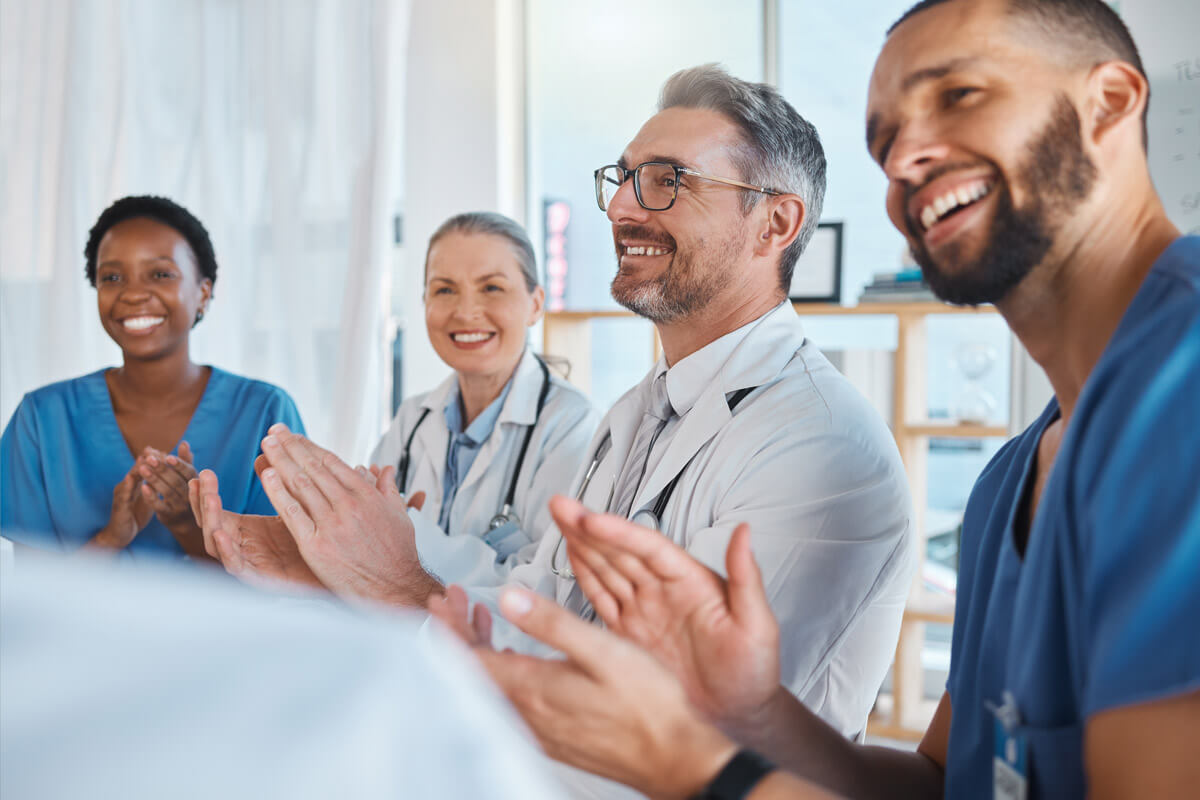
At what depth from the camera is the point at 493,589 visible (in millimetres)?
1545

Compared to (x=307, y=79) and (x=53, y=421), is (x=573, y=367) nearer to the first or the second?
(x=307, y=79)

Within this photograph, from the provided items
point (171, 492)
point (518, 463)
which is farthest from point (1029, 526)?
point (171, 492)

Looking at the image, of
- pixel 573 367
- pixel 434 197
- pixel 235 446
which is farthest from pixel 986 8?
pixel 434 197

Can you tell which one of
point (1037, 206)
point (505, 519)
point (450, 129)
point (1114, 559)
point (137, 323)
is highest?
point (450, 129)

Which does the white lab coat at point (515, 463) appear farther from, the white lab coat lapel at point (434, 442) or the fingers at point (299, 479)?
the fingers at point (299, 479)

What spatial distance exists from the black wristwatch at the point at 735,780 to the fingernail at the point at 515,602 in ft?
0.66

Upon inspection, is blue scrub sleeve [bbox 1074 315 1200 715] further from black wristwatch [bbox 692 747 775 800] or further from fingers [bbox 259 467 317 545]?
fingers [bbox 259 467 317 545]

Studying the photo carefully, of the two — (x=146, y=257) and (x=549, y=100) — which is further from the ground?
(x=549, y=100)

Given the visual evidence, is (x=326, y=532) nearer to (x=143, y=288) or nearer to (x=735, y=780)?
(x=735, y=780)

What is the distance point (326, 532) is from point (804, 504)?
75 cm

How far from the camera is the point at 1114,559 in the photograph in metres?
0.62

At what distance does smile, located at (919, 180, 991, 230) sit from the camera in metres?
0.79

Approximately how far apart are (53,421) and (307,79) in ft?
6.20

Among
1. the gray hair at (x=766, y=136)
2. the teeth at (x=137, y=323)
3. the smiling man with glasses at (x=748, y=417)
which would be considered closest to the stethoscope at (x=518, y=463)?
the smiling man with glasses at (x=748, y=417)
